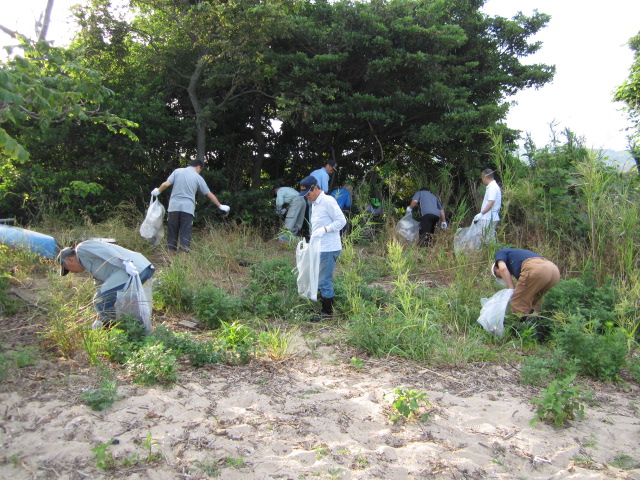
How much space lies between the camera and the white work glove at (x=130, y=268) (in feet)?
15.1

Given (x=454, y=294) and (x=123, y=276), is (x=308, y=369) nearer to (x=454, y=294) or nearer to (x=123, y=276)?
(x=123, y=276)

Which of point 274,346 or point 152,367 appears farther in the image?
point 274,346

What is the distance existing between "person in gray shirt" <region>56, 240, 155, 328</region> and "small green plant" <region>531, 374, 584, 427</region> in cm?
328

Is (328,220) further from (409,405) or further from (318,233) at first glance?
(409,405)

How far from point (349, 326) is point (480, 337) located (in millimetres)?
1284

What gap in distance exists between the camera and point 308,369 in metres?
4.54

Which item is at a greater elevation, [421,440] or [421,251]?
[421,251]

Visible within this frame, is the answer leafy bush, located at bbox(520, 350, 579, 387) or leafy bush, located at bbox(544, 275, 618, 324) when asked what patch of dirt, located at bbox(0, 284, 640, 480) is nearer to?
leafy bush, located at bbox(520, 350, 579, 387)

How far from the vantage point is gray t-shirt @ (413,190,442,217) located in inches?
348

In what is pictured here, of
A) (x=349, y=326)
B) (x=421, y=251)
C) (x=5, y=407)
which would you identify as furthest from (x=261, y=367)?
(x=421, y=251)

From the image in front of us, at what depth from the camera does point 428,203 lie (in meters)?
8.87

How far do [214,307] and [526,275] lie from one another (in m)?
3.13

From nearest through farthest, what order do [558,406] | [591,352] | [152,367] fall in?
[558,406]
[152,367]
[591,352]

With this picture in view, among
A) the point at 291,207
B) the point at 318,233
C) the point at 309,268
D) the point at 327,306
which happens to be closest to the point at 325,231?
the point at 318,233
